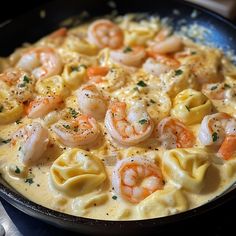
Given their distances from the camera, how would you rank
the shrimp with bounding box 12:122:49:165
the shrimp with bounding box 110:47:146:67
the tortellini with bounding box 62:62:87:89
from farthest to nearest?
the shrimp with bounding box 110:47:146:67
the tortellini with bounding box 62:62:87:89
the shrimp with bounding box 12:122:49:165

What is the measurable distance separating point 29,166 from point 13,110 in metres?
0.44

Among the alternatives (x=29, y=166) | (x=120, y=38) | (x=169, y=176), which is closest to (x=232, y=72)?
(x=120, y=38)

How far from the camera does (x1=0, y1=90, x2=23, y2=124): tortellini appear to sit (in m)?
2.71

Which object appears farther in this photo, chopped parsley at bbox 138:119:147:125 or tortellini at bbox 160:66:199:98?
tortellini at bbox 160:66:199:98

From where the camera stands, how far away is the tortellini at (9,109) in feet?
8.87

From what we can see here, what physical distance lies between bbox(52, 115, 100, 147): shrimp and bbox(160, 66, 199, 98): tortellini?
54cm

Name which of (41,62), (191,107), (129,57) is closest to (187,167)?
(191,107)

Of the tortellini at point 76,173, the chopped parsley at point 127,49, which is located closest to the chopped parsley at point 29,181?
the tortellini at point 76,173

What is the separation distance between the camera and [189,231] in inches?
88.5

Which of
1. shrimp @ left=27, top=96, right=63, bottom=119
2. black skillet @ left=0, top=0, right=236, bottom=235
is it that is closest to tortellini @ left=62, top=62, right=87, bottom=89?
shrimp @ left=27, top=96, right=63, bottom=119

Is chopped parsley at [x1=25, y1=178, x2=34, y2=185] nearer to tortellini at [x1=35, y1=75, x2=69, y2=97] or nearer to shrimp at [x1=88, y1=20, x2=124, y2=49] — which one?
tortellini at [x1=35, y1=75, x2=69, y2=97]

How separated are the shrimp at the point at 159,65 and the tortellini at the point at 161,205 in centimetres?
104

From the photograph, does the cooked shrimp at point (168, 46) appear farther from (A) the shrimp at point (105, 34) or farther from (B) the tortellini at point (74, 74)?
(B) the tortellini at point (74, 74)

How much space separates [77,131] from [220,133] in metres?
0.79
